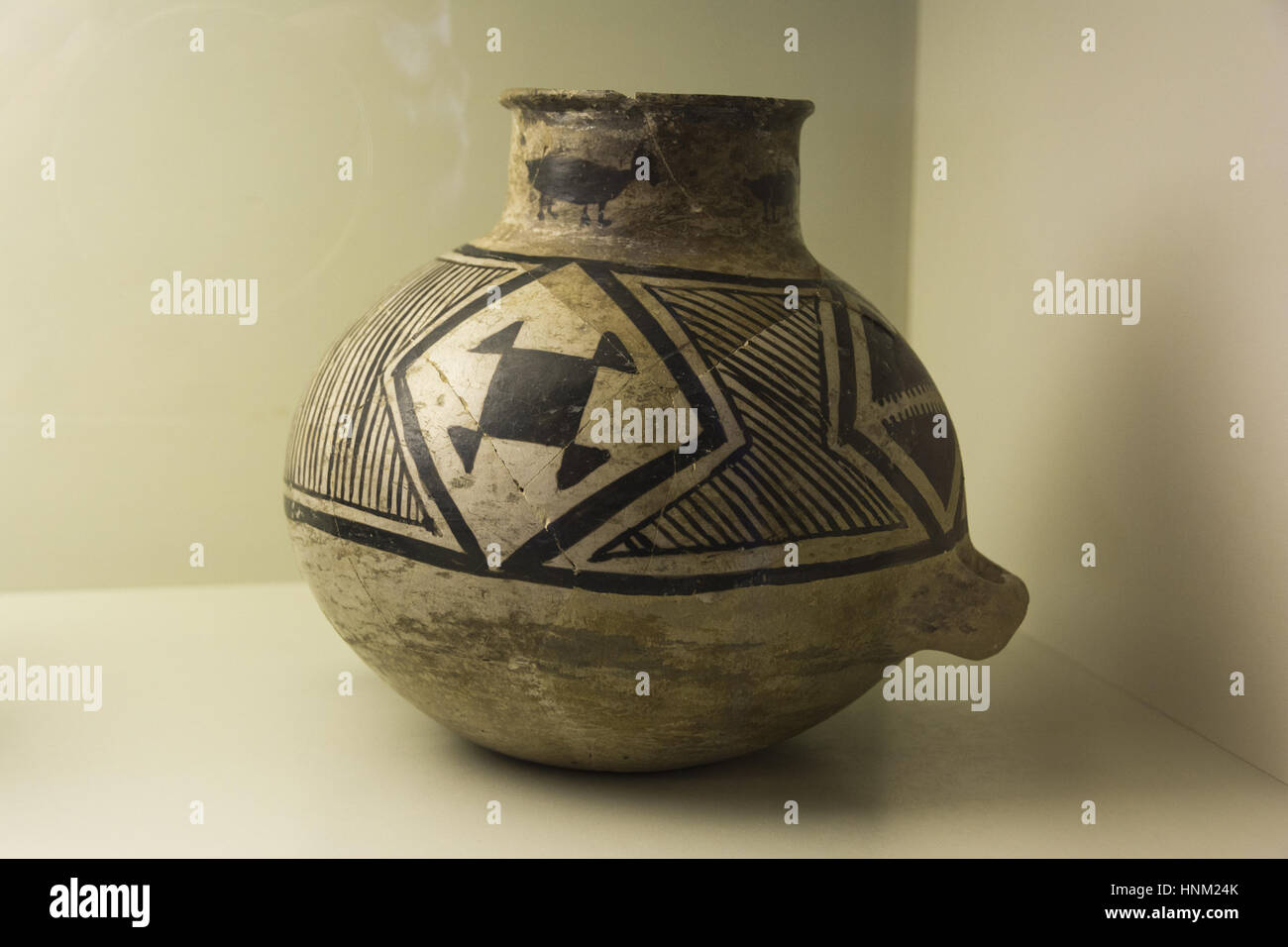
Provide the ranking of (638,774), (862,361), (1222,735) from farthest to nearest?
(1222,735) < (638,774) < (862,361)

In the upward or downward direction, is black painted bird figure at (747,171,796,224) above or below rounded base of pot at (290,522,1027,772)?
above

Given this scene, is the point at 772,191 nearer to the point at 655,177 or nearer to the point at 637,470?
the point at 655,177

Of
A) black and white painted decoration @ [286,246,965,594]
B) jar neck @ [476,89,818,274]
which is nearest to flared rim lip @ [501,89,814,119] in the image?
jar neck @ [476,89,818,274]

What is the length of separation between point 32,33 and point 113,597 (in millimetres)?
949

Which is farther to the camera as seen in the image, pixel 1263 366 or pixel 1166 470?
pixel 1166 470

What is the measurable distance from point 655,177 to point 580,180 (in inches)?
3.6

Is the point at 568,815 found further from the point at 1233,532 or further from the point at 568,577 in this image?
the point at 1233,532

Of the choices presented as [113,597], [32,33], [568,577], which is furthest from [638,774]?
[32,33]

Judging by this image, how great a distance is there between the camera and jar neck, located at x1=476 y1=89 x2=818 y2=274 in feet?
5.49

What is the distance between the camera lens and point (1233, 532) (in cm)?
187

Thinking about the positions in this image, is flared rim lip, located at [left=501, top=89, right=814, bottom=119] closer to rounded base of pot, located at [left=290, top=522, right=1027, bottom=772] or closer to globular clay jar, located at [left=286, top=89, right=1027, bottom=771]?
globular clay jar, located at [left=286, top=89, right=1027, bottom=771]

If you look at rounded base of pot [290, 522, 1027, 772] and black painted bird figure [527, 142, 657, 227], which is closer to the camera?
rounded base of pot [290, 522, 1027, 772]

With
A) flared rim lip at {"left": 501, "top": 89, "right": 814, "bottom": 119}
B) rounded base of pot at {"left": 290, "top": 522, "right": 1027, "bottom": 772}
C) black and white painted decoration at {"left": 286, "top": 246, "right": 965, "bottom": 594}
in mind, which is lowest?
rounded base of pot at {"left": 290, "top": 522, "right": 1027, "bottom": 772}

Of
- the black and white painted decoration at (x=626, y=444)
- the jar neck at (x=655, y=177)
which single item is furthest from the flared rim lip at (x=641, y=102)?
the black and white painted decoration at (x=626, y=444)
